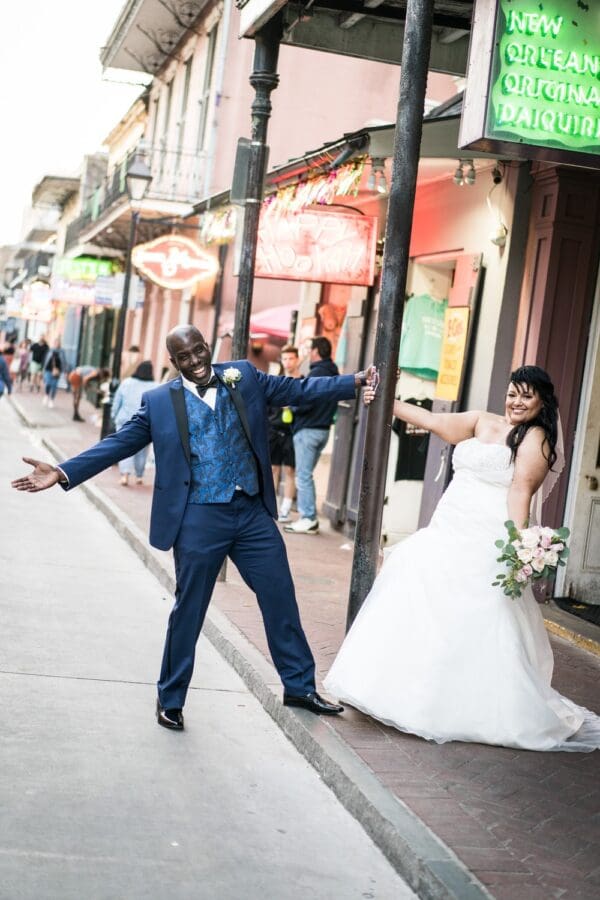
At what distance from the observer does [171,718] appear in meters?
6.14

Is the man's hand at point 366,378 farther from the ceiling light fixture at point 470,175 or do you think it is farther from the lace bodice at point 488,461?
the ceiling light fixture at point 470,175

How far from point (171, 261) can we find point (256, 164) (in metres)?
12.2

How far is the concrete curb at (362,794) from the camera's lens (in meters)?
4.29

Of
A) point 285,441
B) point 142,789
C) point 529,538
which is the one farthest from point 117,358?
point 142,789

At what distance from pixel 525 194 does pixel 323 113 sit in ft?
47.4

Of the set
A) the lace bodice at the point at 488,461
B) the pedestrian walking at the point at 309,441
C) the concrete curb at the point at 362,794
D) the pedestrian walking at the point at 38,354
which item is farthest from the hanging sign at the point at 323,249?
the pedestrian walking at the point at 38,354

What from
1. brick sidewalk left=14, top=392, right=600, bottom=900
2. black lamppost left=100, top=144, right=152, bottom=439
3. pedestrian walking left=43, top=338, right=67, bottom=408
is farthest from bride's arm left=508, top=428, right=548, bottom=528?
pedestrian walking left=43, top=338, right=67, bottom=408

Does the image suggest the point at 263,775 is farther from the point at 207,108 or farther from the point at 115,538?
the point at 207,108

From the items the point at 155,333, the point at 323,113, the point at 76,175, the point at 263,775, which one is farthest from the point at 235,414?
the point at 76,175

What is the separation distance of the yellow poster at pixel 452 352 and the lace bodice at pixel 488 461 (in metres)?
5.13

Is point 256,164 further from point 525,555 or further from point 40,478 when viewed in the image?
point 525,555

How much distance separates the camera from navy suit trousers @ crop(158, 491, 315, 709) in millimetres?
6027

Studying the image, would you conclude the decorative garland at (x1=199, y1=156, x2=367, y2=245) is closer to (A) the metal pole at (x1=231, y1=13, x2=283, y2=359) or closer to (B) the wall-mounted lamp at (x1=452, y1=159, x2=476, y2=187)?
(B) the wall-mounted lamp at (x1=452, y1=159, x2=476, y2=187)

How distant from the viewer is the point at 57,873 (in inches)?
167
